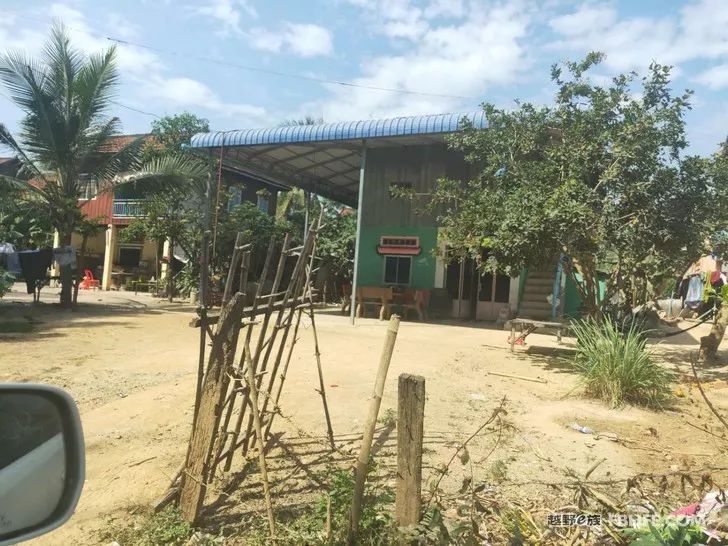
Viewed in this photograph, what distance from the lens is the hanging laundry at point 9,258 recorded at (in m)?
14.5

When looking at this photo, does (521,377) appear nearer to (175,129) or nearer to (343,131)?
(343,131)

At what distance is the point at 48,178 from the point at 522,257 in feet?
41.8

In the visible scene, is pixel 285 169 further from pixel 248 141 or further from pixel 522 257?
pixel 522 257

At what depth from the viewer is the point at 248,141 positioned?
15.3 metres

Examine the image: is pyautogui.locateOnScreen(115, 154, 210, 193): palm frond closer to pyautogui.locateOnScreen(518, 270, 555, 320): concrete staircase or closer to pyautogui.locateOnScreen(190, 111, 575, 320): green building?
pyautogui.locateOnScreen(190, 111, 575, 320): green building

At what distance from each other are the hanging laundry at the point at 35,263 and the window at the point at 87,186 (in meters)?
1.68

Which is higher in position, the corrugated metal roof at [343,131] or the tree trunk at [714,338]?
the corrugated metal roof at [343,131]

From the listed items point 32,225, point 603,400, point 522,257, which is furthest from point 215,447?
point 32,225

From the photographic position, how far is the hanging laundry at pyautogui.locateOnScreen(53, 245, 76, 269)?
13534 mm

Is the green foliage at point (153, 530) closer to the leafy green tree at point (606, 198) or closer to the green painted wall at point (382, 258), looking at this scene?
the leafy green tree at point (606, 198)

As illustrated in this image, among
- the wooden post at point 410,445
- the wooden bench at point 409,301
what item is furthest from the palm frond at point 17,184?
the wooden post at point 410,445

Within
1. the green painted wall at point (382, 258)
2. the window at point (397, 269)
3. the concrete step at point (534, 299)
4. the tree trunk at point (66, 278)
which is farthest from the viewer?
the window at point (397, 269)

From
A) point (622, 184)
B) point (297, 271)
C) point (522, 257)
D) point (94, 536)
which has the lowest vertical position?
point (94, 536)

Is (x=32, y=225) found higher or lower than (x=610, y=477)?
higher
